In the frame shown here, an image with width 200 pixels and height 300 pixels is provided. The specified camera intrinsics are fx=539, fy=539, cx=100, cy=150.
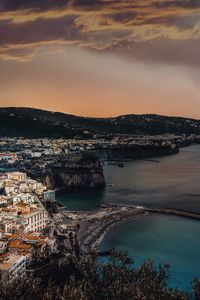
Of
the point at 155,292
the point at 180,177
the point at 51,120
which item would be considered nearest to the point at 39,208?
the point at 155,292

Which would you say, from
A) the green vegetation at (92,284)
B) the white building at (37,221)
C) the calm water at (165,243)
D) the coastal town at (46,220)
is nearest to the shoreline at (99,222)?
the coastal town at (46,220)

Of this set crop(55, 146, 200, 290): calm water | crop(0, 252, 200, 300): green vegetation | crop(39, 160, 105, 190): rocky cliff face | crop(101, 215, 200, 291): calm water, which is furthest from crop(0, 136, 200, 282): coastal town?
crop(55, 146, 200, 290): calm water

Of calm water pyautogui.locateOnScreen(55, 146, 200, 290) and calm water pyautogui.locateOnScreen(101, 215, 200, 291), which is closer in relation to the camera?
calm water pyautogui.locateOnScreen(101, 215, 200, 291)

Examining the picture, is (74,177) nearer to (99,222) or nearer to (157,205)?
(157,205)

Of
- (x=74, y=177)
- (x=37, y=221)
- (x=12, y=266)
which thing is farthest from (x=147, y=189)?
(x=12, y=266)

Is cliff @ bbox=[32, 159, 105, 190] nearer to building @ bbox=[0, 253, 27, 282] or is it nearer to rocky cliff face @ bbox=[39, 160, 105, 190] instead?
rocky cliff face @ bbox=[39, 160, 105, 190]
